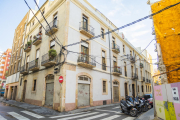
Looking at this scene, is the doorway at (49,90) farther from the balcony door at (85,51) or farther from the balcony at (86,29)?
the balcony at (86,29)

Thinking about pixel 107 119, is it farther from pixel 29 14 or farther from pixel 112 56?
pixel 29 14

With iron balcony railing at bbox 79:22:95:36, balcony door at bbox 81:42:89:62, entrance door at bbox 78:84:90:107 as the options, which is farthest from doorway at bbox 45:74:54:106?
iron balcony railing at bbox 79:22:95:36

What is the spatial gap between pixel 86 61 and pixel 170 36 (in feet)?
28.0

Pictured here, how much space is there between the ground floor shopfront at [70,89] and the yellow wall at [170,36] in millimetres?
7069

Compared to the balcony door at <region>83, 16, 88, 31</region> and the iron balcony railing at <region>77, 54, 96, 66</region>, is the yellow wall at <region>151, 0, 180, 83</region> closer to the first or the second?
the iron balcony railing at <region>77, 54, 96, 66</region>

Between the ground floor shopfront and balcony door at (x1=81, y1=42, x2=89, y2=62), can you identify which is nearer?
the ground floor shopfront

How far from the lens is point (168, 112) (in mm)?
5035

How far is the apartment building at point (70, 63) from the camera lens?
10.4 meters

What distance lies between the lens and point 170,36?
36.2 feet

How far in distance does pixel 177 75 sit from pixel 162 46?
300 centimetres

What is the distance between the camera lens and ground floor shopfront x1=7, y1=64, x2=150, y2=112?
9.87 metres

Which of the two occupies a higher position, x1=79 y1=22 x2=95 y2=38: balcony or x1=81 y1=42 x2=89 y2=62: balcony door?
x1=79 y1=22 x2=95 y2=38: balcony

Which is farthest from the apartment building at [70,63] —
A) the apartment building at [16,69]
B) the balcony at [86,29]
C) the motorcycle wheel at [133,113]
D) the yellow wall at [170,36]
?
the yellow wall at [170,36]

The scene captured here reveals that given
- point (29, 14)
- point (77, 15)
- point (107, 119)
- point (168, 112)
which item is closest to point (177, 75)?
point (168, 112)
